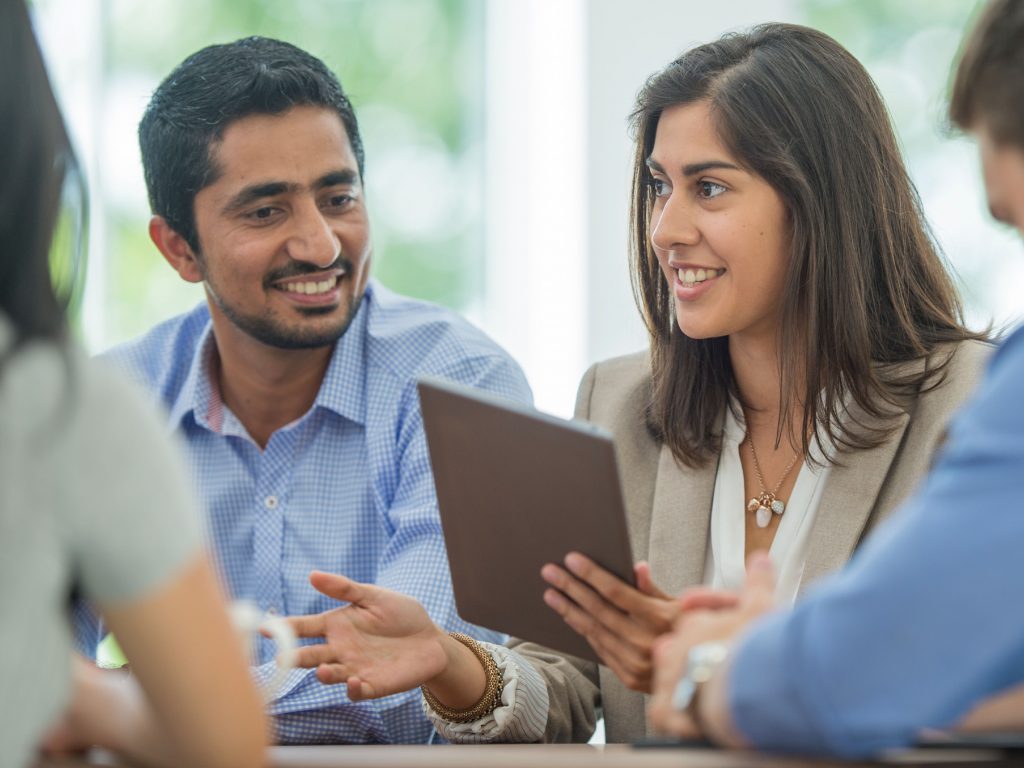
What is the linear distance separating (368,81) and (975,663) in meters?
3.51

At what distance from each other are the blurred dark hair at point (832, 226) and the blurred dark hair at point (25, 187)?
1185 mm

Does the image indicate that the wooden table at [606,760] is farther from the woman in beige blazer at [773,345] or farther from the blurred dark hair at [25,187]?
the woman in beige blazer at [773,345]

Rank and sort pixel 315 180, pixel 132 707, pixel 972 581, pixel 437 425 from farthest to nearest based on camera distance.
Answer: pixel 315 180
pixel 437 425
pixel 132 707
pixel 972 581

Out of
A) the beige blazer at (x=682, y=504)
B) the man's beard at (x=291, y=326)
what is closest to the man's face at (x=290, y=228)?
the man's beard at (x=291, y=326)

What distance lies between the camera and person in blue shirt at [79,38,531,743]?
80.7 inches

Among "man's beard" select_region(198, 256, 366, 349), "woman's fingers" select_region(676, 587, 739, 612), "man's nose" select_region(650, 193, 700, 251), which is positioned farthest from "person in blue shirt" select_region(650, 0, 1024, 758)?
"man's beard" select_region(198, 256, 366, 349)

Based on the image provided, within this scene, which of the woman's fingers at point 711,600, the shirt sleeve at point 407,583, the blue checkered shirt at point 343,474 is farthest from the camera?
the blue checkered shirt at point 343,474

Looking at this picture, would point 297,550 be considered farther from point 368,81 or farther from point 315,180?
point 368,81

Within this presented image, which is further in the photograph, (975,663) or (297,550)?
(297,550)

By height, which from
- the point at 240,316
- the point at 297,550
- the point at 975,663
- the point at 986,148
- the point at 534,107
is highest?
the point at 534,107

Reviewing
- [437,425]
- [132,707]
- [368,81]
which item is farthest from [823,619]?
[368,81]

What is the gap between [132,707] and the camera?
97 cm

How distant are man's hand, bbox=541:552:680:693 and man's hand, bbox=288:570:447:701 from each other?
0.77 ft

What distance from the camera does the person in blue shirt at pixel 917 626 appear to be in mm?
841
